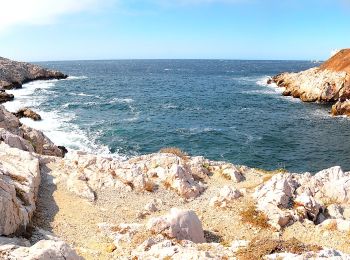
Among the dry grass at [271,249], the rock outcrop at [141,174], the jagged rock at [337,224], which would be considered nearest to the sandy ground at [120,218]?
the jagged rock at [337,224]

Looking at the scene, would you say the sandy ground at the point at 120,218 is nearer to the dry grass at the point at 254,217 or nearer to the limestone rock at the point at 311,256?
the dry grass at the point at 254,217

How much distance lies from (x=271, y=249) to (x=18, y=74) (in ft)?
405

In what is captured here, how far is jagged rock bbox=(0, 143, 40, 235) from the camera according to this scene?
15.7 metres

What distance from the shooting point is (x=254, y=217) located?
21266mm

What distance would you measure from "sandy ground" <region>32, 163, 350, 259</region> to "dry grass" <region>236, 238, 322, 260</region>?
294 cm

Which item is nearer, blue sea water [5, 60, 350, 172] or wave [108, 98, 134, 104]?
blue sea water [5, 60, 350, 172]

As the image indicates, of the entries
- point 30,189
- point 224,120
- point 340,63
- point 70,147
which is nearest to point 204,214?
point 30,189

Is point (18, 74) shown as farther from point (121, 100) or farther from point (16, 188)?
point (16, 188)

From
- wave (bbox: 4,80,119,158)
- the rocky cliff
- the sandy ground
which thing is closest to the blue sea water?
wave (bbox: 4,80,119,158)

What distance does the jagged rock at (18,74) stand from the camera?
108294 millimetres

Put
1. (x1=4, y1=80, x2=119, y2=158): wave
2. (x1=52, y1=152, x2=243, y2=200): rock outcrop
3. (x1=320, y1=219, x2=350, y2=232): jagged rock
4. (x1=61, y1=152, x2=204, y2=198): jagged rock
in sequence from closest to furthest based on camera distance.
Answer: (x1=320, y1=219, x2=350, y2=232): jagged rock
(x1=52, y1=152, x2=243, y2=200): rock outcrop
(x1=61, y1=152, x2=204, y2=198): jagged rock
(x1=4, y1=80, x2=119, y2=158): wave

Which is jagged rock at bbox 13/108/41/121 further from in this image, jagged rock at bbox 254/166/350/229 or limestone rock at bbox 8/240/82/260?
limestone rock at bbox 8/240/82/260

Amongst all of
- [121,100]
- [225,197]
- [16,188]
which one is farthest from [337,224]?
[121,100]

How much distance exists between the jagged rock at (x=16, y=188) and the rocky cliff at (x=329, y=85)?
2370 inches
